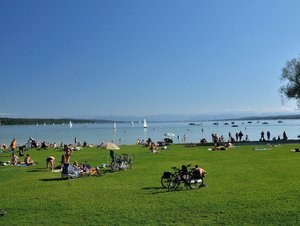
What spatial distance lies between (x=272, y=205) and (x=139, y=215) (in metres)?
5.07

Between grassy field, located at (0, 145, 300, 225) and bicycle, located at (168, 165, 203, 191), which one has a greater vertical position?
bicycle, located at (168, 165, 203, 191)

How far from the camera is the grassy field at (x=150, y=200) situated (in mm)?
13234

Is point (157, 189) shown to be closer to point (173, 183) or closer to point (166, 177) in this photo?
point (166, 177)

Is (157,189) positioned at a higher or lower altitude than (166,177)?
lower

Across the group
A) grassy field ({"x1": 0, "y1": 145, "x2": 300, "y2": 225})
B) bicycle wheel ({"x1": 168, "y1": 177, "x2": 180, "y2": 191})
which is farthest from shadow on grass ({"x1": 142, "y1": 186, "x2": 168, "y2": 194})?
bicycle wheel ({"x1": 168, "y1": 177, "x2": 180, "y2": 191})

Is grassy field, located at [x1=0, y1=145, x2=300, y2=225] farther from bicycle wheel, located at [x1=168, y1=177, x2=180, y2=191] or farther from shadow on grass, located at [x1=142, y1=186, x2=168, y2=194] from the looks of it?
bicycle wheel, located at [x1=168, y1=177, x2=180, y2=191]

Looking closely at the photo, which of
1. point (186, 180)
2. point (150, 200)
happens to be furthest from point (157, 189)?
point (150, 200)

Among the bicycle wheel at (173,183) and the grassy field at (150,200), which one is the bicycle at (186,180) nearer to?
the bicycle wheel at (173,183)

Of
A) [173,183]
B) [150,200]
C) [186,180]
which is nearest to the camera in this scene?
[150,200]

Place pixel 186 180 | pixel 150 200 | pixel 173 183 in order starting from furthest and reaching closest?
pixel 186 180 → pixel 173 183 → pixel 150 200

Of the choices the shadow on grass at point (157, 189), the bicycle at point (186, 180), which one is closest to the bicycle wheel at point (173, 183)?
the bicycle at point (186, 180)

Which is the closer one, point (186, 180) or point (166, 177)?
point (166, 177)

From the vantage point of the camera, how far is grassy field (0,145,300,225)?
1323cm

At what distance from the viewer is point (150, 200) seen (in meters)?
16.2
